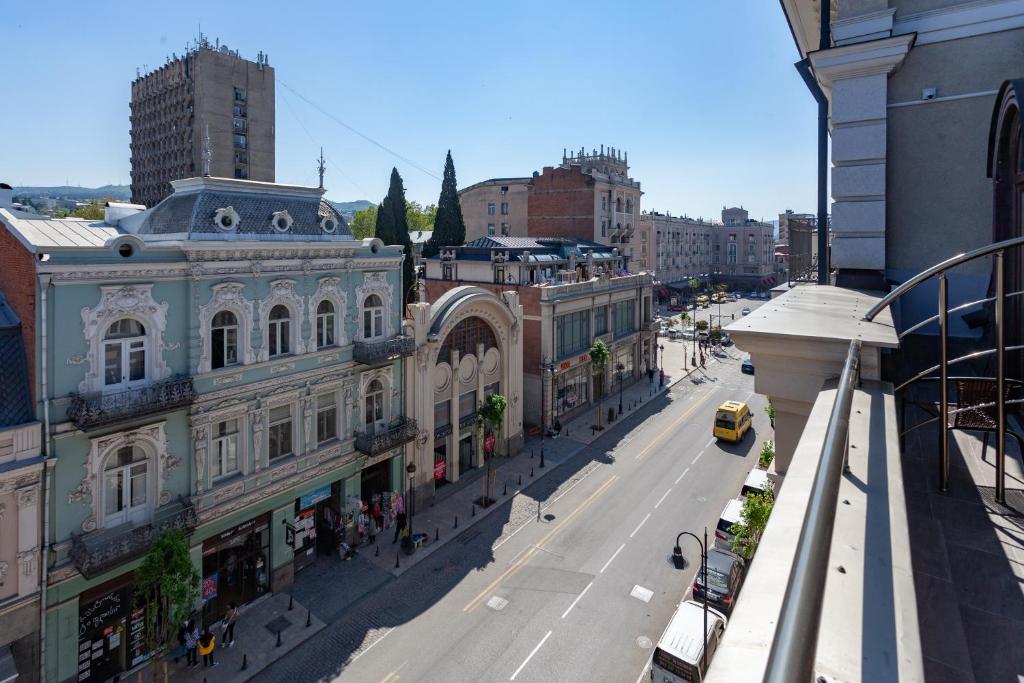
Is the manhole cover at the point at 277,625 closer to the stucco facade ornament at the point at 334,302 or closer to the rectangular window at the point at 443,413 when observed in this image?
the stucco facade ornament at the point at 334,302

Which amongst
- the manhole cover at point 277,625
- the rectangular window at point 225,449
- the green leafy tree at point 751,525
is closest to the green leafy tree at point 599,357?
the green leafy tree at point 751,525

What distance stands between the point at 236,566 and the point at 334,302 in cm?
1062

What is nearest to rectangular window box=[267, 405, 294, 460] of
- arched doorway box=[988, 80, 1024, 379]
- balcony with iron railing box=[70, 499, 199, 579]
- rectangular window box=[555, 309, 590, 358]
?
balcony with iron railing box=[70, 499, 199, 579]

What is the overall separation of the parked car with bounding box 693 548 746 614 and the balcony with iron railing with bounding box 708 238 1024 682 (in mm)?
16343

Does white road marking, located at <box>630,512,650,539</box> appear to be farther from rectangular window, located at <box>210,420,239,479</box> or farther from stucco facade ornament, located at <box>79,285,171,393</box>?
stucco facade ornament, located at <box>79,285,171,393</box>

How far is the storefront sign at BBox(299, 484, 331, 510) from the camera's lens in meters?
23.4

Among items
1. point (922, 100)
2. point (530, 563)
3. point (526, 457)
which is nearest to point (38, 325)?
point (530, 563)

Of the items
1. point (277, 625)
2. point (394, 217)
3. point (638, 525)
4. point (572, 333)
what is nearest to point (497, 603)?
point (277, 625)

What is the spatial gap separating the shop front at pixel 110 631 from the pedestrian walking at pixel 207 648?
5.71ft

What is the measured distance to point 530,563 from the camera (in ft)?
80.0

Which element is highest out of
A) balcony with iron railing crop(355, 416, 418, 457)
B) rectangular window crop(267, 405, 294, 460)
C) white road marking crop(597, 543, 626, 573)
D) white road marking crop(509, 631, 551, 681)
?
rectangular window crop(267, 405, 294, 460)

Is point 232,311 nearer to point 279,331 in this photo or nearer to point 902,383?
point 279,331

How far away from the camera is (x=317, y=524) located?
24.7 m

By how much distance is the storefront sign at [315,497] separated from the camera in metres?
23.4
